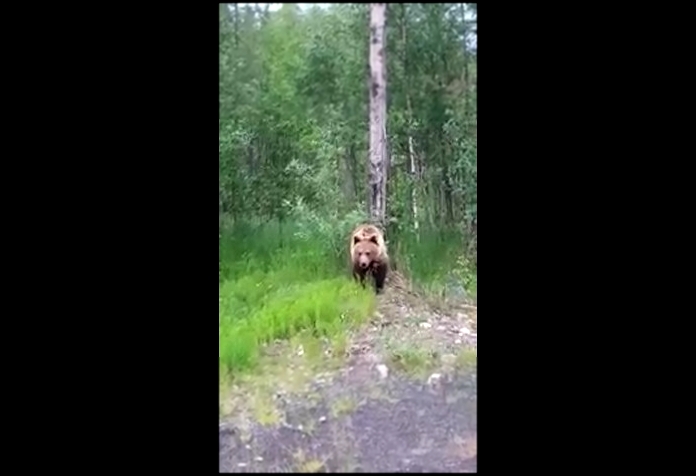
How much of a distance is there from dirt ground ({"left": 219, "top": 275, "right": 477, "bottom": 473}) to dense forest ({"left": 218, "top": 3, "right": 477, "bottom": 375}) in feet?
0.15

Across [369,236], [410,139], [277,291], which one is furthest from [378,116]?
[277,291]

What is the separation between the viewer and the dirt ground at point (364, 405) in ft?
4.51

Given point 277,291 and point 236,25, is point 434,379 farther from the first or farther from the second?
point 236,25

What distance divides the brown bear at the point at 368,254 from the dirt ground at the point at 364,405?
8cm

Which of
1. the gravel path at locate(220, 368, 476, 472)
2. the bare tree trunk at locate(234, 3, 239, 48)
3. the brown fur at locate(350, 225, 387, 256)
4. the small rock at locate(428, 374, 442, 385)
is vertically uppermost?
the bare tree trunk at locate(234, 3, 239, 48)

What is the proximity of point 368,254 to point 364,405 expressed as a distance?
0.25 meters

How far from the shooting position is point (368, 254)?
1.42m

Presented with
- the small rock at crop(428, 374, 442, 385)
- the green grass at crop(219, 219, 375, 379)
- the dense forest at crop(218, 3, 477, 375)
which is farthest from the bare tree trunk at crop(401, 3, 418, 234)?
the small rock at crop(428, 374, 442, 385)

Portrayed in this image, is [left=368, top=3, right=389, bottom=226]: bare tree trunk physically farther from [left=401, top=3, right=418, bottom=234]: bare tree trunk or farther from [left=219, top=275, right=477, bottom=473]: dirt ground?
[left=219, top=275, right=477, bottom=473]: dirt ground

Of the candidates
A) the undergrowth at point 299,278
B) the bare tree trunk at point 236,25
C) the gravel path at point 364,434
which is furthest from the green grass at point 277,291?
the bare tree trunk at point 236,25

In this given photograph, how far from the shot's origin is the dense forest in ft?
4.58
